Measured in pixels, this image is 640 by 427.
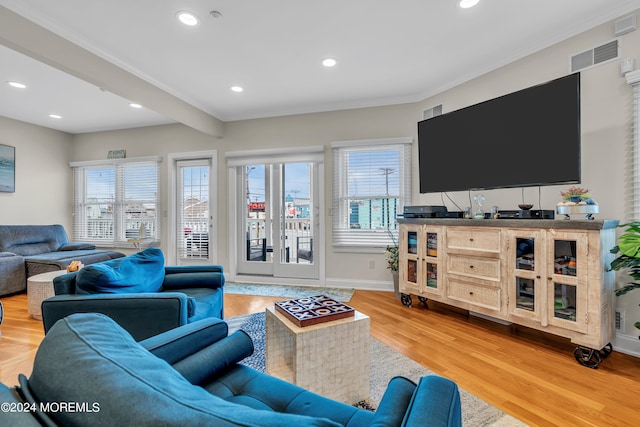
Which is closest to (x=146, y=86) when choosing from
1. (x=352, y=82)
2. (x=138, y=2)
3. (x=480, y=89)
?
(x=138, y=2)

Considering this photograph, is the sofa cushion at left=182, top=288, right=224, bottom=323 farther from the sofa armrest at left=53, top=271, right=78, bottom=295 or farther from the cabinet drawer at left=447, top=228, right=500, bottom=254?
the cabinet drawer at left=447, top=228, right=500, bottom=254

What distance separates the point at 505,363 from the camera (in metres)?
2.22

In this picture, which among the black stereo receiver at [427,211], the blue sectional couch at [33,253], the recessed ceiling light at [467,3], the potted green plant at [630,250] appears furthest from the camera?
the blue sectional couch at [33,253]

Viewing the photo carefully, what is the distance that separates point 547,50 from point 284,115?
126 inches

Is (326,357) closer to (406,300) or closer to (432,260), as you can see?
(432,260)

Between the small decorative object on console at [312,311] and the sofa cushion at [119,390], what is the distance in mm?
1033

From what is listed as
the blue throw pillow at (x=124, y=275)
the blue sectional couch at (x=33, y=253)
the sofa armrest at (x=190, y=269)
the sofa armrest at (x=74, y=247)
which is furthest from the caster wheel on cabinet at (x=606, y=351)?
the sofa armrest at (x=74, y=247)

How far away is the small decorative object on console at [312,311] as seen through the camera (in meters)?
1.64

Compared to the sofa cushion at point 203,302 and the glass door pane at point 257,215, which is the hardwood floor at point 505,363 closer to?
the sofa cushion at point 203,302

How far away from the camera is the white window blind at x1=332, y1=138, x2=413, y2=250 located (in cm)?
419

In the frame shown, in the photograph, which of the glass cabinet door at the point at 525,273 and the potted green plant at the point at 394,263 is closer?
the glass cabinet door at the point at 525,273

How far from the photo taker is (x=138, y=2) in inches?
89.4

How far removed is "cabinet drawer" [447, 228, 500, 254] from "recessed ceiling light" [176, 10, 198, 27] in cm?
299

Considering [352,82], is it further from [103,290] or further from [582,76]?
[103,290]
